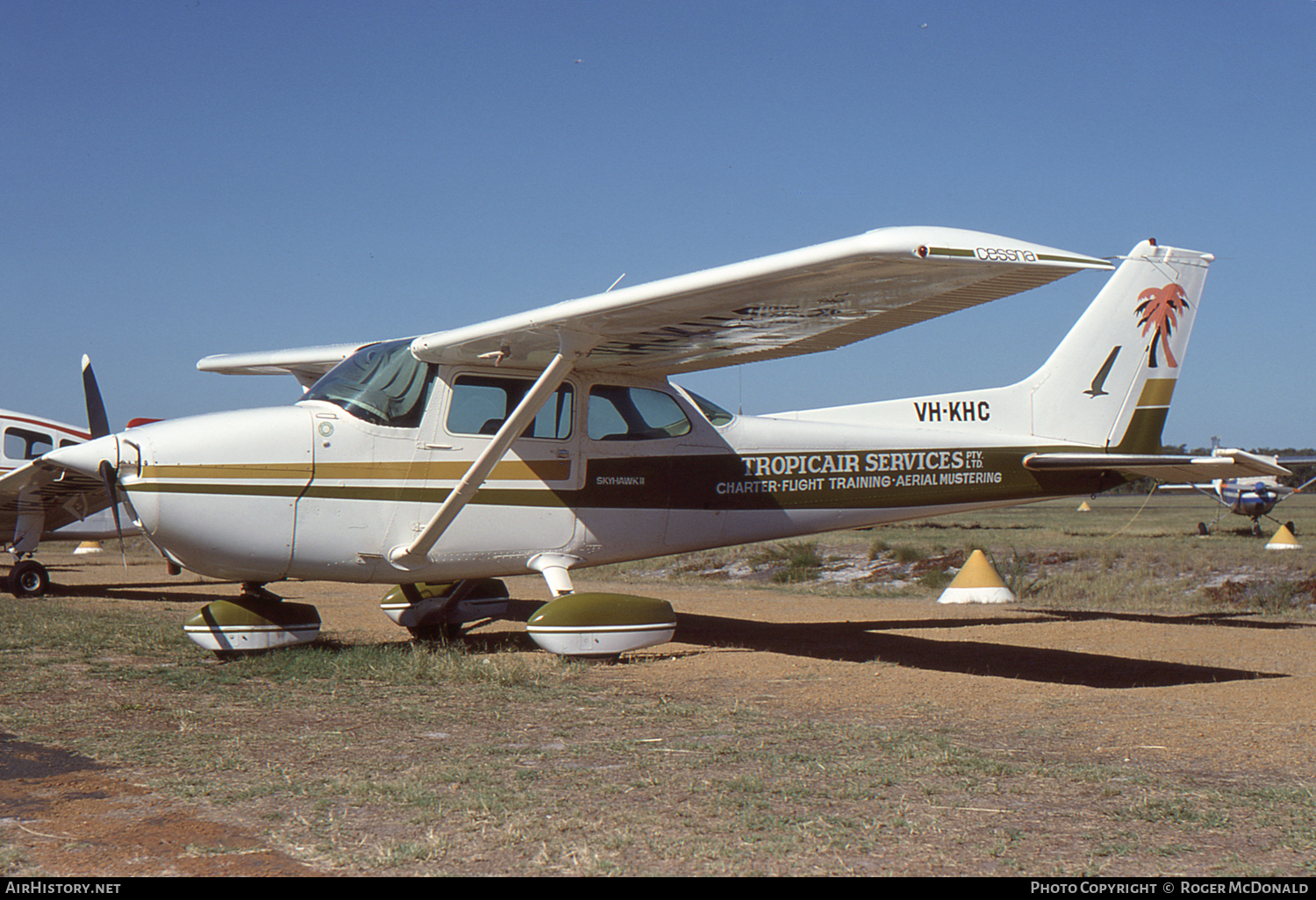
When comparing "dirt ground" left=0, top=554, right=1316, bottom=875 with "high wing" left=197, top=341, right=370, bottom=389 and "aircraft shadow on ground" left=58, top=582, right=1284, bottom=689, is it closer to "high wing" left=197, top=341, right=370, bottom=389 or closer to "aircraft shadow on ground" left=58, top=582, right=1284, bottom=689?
"aircraft shadow on ground" left=58, top=582, right=1284, bottom=689

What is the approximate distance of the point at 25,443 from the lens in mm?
17781

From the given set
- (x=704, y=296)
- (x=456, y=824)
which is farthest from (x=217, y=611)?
→ (x=456, y=824)

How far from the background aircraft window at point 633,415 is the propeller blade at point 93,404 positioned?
35.3 ft

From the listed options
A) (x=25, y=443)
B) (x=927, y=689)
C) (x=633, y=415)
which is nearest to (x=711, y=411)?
(x=633, y=415)

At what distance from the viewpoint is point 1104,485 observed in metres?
11.4

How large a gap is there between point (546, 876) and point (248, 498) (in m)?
5.33

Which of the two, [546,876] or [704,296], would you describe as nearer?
[546,876]

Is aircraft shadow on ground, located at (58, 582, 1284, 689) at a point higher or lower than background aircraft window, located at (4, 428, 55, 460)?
lower

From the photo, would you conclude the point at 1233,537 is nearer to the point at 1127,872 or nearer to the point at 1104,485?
the point at 1104,485

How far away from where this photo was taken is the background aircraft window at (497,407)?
8.63 metres

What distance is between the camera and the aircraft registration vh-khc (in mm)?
7273

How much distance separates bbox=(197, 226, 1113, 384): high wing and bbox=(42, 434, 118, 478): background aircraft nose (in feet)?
7.62

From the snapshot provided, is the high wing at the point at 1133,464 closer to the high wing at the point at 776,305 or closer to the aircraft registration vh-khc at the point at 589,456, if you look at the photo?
the aircraft registration vh-khc at the point at 589,456

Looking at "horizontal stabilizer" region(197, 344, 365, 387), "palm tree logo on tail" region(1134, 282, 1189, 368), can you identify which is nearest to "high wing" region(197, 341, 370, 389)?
"horizontal stabilizer" region(197, 344, 365, 387)
